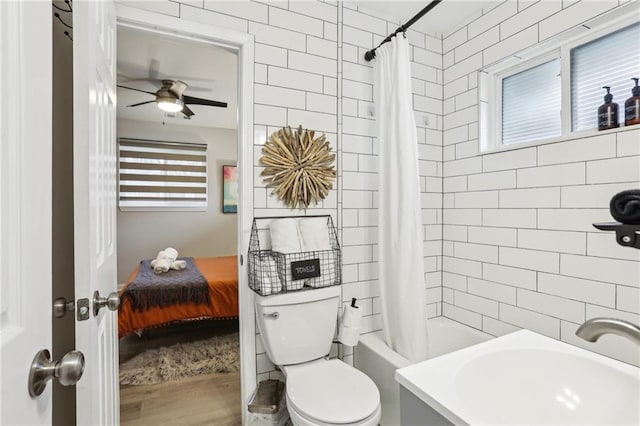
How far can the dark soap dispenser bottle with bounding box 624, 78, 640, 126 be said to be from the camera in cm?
140

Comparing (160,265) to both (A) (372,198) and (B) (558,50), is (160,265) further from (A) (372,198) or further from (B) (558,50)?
(B) (558,50)

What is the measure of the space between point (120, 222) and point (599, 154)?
5.09 meters

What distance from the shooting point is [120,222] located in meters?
4.51

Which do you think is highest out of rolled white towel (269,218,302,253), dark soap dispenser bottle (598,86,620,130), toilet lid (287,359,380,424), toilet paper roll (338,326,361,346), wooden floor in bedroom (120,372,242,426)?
dark soap dispenser bottle (598,86,620,130)

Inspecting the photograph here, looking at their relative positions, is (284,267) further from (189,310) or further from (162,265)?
(162,265)

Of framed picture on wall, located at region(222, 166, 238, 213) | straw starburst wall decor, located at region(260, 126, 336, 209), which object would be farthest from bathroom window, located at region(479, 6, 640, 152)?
framed picture on wall, located at region(222, 166, 238, 213)


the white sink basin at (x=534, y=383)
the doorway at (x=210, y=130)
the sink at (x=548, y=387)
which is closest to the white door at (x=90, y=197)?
the doorway at (x=210, y=130)

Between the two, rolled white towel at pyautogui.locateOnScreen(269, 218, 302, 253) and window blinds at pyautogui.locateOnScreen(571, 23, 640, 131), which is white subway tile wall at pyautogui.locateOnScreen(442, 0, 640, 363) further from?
rolled white towel at pyautogui.locateOnScreen(269, 218, 302, 253)

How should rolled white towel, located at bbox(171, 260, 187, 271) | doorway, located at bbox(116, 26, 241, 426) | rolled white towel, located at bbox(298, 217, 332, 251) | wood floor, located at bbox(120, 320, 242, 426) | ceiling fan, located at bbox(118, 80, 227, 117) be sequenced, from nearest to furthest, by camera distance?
rolled white towel, located at bbox(298, 217, 332, 251), wood floor, located at bbox(120, 320, 242, 426), doorway, located at bbox(116, 26, 241, 426), ceiling fan, located at bbox(118, 80, 227, 117), rolled white towel, located at bbox(171, 260, 187, 271)

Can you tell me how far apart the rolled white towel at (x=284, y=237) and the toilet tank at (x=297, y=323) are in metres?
0.23

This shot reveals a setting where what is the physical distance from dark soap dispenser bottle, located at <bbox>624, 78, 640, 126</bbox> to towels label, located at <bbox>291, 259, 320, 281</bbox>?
1.57 meters

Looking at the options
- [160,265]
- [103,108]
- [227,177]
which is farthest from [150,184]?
[103,108]

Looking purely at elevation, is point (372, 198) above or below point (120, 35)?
below

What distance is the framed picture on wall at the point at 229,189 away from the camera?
5.10m
